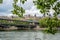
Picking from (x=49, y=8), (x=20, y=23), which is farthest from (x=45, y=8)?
(x=20, y=23)

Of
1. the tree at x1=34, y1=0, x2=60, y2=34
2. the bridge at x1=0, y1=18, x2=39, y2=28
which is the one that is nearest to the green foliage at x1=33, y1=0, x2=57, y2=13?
the tree at x1=34, y1=0, x2=60, y2=34

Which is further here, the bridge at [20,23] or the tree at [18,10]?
the bridge at [20,23]

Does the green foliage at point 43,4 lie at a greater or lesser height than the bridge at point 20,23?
greater

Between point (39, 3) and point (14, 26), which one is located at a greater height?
point (39, 3)

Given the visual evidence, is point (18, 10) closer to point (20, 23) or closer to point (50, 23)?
point (50, 23)

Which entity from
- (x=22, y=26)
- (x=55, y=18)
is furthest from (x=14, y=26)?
(x=55, y=18)

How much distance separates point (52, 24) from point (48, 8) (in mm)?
216

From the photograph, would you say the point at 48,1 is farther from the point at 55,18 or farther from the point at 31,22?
the point at 31,22

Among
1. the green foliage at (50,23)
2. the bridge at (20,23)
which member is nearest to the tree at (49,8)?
the green foliage at (50,23)

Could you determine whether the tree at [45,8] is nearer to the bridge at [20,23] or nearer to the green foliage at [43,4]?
the green foliage at [43,4]

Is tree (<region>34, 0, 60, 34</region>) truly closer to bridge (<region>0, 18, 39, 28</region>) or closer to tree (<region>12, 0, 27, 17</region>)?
tree (<region>12, 0, 27, 17</region>)

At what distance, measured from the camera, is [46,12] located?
3289 mm

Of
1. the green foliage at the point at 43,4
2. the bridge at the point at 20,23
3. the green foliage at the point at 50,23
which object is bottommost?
the bridge at the point at 20,23

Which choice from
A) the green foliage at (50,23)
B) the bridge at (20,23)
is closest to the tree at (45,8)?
the green foliage at (50,23)
